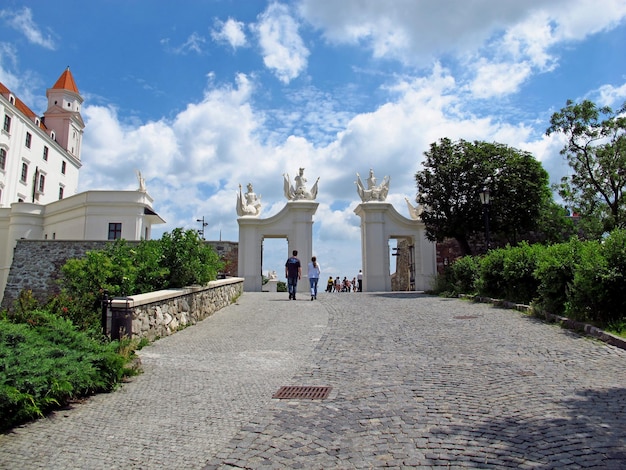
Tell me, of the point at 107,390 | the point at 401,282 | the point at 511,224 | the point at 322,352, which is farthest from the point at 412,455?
the point at 401,282

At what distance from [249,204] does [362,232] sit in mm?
5840

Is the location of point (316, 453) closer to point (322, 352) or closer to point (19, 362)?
point (19, 362)

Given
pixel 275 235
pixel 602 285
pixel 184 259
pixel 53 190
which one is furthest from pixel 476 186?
pixel 53 190

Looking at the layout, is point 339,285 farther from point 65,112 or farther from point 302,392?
point 65,112

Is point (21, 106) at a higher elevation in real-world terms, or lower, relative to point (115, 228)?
higher

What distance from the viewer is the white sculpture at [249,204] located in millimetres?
25250

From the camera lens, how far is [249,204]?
25.6 m

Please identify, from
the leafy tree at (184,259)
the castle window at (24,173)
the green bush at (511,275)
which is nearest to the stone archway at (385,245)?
the green bush at (511,275)

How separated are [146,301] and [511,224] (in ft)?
57.5

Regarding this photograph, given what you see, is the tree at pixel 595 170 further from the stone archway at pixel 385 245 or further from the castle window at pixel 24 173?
the castle window at pixel 24 173

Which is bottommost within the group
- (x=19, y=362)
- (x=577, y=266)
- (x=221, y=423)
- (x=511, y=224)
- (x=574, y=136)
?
(x=221, y=423)

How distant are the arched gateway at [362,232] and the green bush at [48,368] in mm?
17955

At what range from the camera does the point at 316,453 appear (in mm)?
4004

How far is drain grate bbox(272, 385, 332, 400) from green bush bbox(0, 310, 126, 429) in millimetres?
2042
